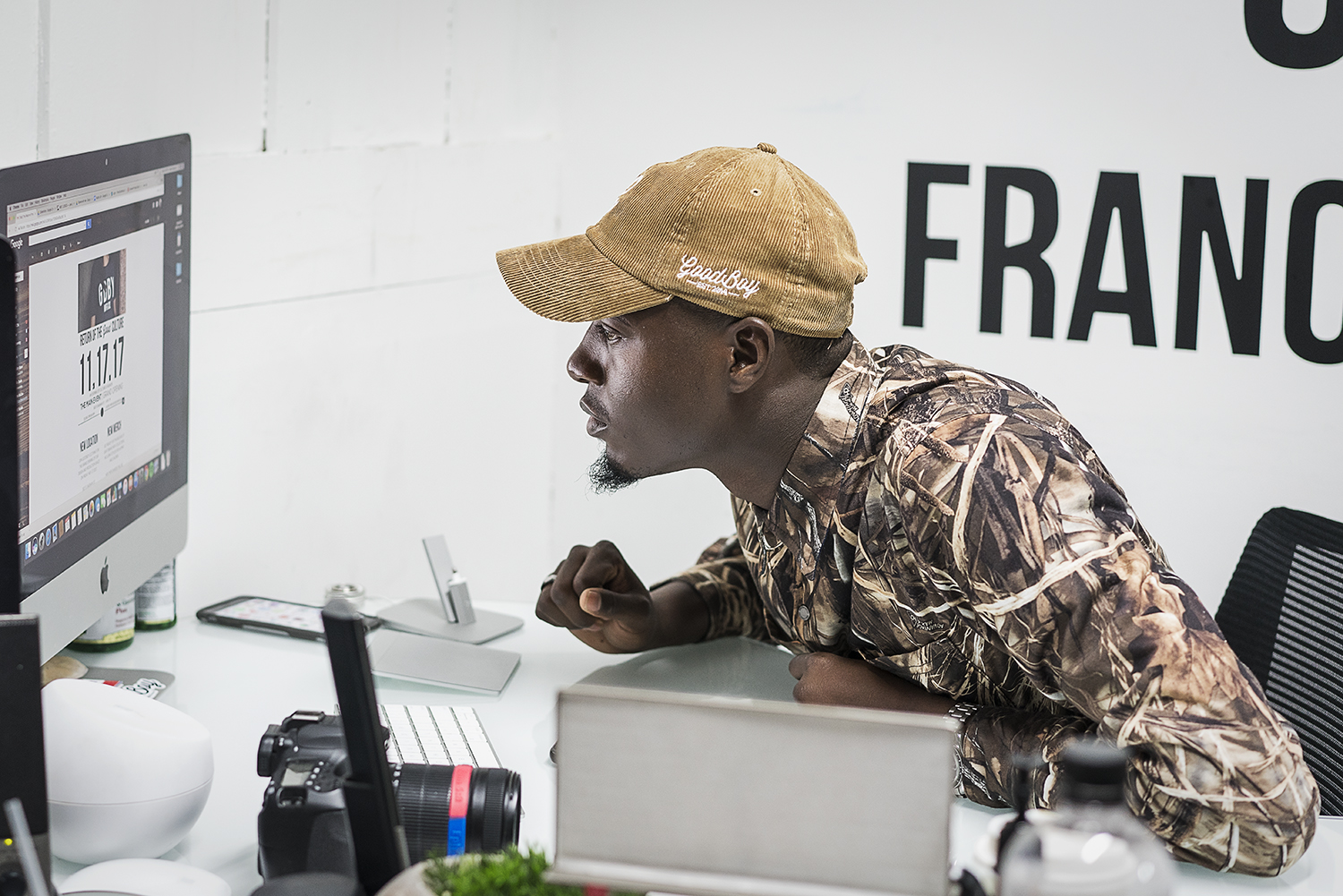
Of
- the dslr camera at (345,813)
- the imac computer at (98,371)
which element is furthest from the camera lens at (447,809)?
the imac computer at (98,371)

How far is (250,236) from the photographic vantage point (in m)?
Result: 1.85

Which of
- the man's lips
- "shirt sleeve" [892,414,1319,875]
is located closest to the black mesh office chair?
"shirt sleeve" [892,414,1319,875]

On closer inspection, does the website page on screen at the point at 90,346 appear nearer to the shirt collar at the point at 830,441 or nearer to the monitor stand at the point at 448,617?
the monitor stand at the point at 448,617

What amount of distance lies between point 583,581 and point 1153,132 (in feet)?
4.31

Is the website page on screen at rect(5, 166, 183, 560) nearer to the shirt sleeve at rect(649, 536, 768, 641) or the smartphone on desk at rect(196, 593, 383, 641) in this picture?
the smartphone on desk at rect(196, 593, 383, 641)

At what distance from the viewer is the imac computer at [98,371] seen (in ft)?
3.65

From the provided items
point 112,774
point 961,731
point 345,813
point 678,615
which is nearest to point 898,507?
point 961,731

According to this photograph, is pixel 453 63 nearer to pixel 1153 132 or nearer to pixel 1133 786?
pixel 1153 132

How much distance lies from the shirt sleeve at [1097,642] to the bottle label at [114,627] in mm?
→ 928

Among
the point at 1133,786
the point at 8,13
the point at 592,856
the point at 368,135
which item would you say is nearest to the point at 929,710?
the point at 1133,786

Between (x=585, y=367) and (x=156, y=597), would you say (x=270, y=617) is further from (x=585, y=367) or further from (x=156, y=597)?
(x=585, y=367)

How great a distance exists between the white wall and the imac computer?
0.31 m

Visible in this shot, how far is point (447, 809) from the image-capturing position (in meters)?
0.90

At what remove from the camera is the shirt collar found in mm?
1235
